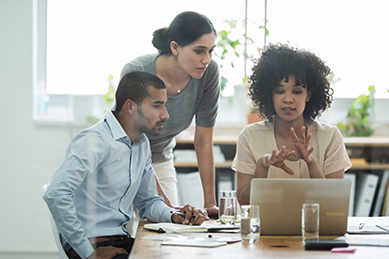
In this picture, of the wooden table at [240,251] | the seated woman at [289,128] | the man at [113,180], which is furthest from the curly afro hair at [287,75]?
the wooden table at [240,251]

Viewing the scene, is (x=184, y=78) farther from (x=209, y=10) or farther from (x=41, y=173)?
(x=41, y=173)

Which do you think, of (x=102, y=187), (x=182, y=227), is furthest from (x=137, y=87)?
(x=182, y=227)

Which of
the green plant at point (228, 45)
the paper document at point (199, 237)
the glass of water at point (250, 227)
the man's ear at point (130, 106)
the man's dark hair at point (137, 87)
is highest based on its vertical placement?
the green plant at point (228, 45)

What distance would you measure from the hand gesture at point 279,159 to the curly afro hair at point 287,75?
0.13m

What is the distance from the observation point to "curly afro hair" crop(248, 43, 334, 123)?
1.55 meters

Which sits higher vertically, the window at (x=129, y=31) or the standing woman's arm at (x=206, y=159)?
the window at (x=129, y=31)

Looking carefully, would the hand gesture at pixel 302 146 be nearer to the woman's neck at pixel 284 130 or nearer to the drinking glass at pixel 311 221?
the woman's neck at pixel 284 130

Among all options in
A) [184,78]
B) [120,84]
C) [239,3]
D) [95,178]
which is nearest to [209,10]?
[239,3]

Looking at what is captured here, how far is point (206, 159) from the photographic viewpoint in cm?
185

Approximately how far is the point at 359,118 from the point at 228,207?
1.23m

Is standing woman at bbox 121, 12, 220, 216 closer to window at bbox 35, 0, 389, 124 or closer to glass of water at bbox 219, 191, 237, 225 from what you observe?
window at bbox 35, 0, 389, 124

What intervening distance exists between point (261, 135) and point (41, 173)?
0.84m

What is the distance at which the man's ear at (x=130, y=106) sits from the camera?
137cm

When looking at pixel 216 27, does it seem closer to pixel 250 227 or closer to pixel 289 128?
→ pixel 289 128
